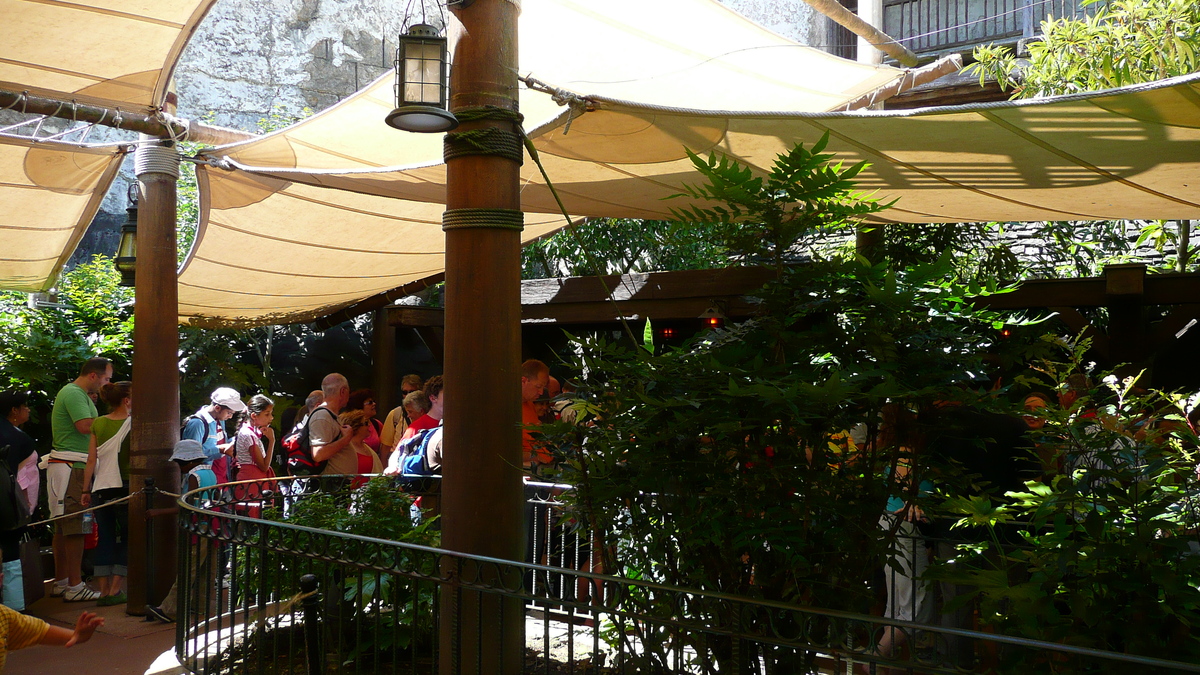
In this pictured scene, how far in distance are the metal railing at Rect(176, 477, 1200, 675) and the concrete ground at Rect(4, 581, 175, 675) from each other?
32cm

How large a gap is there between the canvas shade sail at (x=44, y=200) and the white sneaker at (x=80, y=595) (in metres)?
2.50

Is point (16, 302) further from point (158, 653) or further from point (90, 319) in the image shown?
point (158, 653)

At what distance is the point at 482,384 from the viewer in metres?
2.73

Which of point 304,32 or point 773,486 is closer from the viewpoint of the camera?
point 773,486

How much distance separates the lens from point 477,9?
9.32 feet

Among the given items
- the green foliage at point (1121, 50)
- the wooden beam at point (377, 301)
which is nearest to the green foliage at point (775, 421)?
the green foliage at point (1121, 50)

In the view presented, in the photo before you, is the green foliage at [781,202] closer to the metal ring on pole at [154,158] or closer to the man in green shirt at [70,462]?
the metal ring on pole at [154,158]

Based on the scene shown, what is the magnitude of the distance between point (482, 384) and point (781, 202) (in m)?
1.02

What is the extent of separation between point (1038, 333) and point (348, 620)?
2800mm

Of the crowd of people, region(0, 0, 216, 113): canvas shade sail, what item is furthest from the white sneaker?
region(0, 0, 216, 113): canvas shade sail

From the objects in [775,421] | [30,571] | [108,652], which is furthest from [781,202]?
[30,571]

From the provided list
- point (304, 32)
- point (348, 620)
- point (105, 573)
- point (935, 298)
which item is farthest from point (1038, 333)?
point (304, 32)

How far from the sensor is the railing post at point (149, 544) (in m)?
5.02

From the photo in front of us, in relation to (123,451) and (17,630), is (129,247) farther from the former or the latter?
(17,630)
